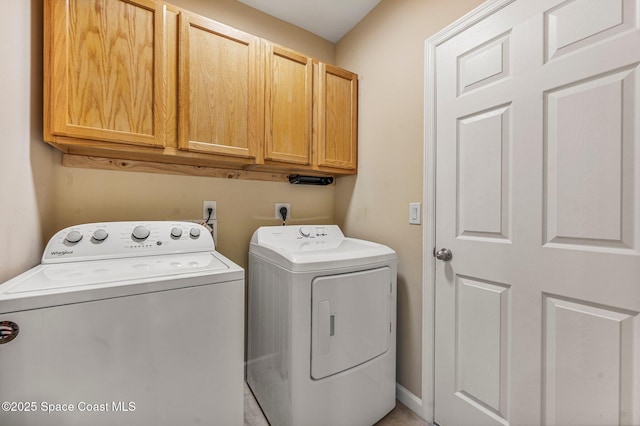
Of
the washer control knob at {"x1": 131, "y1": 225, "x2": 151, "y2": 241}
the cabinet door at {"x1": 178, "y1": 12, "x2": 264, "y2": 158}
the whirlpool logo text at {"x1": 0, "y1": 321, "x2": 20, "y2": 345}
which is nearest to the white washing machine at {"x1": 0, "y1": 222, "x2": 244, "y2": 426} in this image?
the whirlpool logo text at {"x1": 0, "y1": 321, "x2": 20, "y2": 345}

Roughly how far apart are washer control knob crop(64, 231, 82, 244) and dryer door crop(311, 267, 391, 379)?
3.63 ft

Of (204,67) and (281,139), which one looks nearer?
(204,67)

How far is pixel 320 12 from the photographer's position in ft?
6.40

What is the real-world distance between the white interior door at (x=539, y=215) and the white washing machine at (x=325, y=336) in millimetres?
317

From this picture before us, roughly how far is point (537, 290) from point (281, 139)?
4.97ft

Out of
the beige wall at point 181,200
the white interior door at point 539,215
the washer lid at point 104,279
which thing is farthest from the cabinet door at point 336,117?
the washer lid at point 104,279

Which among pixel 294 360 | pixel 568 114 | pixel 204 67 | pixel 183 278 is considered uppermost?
pixel 204 67

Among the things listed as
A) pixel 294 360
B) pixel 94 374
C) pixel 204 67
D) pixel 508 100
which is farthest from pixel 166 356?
pixel 508 100

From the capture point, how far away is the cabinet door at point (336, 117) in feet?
6.16

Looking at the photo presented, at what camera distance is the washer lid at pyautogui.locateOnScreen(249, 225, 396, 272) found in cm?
131

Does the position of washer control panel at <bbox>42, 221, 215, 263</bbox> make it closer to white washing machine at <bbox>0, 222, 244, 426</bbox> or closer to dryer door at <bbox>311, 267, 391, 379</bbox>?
white washing machine at <bbox>0, 222, 244, 426</bbox>

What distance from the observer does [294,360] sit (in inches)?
49.3

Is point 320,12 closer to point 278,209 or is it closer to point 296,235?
point 278,209

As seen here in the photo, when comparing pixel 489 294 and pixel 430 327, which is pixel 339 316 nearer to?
pixel 430 327
